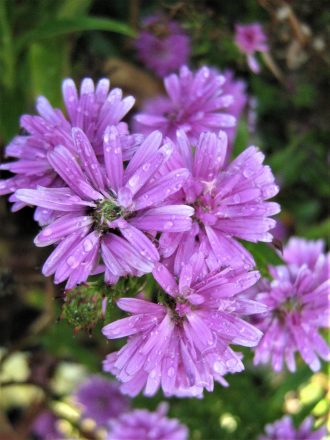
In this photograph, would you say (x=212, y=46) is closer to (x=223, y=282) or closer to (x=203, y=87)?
(x=203, y=87)

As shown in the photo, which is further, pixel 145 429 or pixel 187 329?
pixel 145 429

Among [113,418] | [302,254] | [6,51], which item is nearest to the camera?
[302,254]

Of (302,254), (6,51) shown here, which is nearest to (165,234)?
(302,254)

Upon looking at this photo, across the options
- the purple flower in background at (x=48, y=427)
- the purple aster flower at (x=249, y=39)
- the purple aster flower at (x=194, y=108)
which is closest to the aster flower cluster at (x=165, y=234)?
the purple aster flower at (x=194, y=108)

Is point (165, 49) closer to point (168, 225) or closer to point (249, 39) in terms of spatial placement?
point (249, 39)

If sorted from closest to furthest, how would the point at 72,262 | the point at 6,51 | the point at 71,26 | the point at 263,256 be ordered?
1. the point at 72,262
2. the point at 263,256
3. the point at 71,26
4. the point at 6,51
